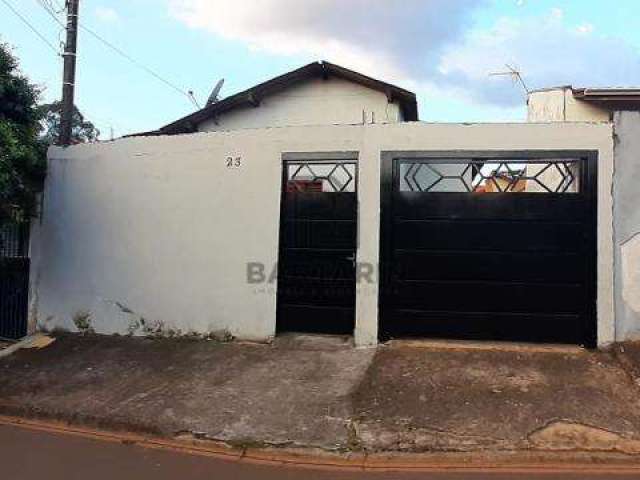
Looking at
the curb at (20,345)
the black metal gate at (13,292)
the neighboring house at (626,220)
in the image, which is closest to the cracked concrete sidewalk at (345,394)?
the curb at (20,345)

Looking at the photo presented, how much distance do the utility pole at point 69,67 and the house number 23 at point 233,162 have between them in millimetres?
5280

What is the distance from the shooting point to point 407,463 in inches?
189

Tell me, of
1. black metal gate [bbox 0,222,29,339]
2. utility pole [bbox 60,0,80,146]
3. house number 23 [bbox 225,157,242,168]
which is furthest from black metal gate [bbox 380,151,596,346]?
utility pole [bbox 60,0,80,146]

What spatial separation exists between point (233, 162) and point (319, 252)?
1505mm

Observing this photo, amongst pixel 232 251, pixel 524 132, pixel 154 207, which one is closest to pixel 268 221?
pixel 232 251

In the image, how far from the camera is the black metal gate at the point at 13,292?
862 centimetres

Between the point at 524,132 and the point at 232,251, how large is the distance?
11.7 feet

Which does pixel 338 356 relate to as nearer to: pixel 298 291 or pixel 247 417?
pixel 298 291

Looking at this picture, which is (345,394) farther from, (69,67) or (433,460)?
(69,67)

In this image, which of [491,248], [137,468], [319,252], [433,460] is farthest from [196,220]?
[433,460]

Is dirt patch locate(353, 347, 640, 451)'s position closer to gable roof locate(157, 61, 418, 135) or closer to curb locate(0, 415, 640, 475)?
curb locate(0, 415, 640, 475)

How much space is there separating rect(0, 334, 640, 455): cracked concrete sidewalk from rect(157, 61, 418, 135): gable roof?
7.08 m

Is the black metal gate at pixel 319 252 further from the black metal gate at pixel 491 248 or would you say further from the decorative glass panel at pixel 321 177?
the black metal gate at pixel 491 248

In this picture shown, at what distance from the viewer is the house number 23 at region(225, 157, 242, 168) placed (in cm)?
757
